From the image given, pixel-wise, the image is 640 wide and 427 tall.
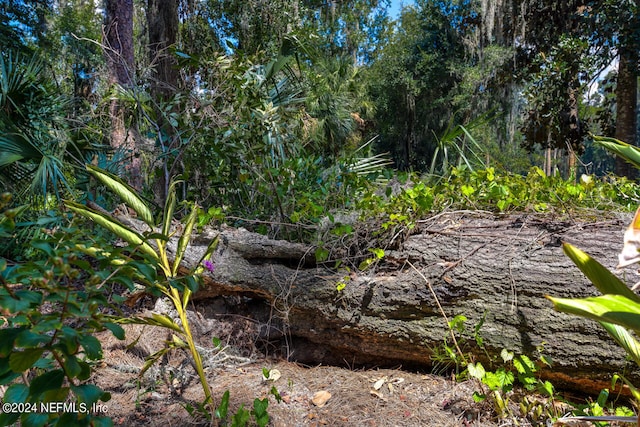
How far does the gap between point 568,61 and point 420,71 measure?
9.99m

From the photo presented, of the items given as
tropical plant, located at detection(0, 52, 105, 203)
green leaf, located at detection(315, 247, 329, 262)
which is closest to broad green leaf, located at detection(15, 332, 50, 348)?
green leaf, located at detection(315, 247, 329, 262)

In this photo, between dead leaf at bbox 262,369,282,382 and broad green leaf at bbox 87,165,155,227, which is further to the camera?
dead leaf at bbox 262,369,282,382

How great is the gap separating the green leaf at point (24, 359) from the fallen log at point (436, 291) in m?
1.69

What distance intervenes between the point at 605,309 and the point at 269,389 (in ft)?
5.99

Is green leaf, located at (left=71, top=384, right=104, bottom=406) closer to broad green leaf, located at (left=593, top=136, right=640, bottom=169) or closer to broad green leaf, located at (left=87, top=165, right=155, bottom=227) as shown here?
broad green leaf, located at (left=87, top=165, right=155, bottom=227)

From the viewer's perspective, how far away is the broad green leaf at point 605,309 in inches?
31.2

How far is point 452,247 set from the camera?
2.34 metres

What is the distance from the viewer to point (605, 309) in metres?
0.82

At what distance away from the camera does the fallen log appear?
6.49 feet

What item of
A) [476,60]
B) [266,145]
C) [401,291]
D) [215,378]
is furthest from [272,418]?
[476,60]

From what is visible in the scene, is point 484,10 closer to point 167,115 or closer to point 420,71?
point 420,71

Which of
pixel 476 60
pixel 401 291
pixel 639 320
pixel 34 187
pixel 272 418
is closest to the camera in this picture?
pixel 639 320

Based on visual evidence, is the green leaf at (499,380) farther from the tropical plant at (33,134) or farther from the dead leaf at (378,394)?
the tropical plant at (33,134)

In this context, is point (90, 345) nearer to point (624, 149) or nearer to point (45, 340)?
point (45, 340)
